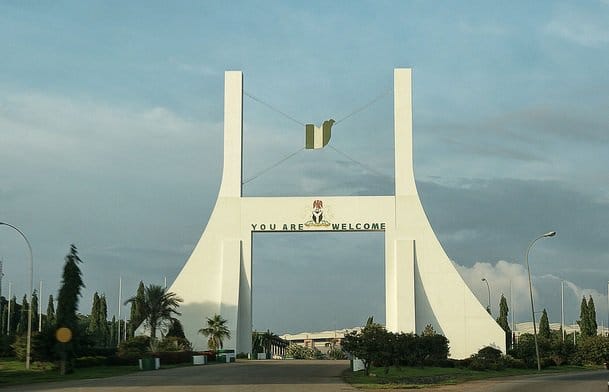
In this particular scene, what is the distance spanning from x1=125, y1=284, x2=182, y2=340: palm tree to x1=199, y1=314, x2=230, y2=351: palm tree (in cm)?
301

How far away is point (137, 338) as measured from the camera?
6381 cm

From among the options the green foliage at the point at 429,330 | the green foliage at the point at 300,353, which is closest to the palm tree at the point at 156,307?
the green foliage at the point at 429,330

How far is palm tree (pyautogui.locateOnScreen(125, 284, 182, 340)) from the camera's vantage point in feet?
220

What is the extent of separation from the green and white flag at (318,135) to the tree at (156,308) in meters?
15.1

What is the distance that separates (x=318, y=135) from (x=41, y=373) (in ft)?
98.1

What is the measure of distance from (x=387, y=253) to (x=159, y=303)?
55.3 feet

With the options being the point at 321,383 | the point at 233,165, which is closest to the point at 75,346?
the point at 321,383

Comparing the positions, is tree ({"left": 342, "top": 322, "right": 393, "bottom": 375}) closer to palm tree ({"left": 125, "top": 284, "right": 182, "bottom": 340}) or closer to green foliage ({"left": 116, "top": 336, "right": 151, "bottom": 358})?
green foliage ({"left": 116, "top": 336, "right": 151, "bottom": 358})

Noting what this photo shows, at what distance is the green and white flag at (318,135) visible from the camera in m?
67.8

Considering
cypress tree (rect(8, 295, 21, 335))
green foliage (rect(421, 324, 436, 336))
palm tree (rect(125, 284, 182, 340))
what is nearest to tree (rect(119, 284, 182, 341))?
palm tree (rect(125, 284, 182, 340))

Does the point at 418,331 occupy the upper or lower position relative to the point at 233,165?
lower

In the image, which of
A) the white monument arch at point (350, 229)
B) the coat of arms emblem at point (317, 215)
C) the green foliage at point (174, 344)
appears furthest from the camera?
the coat of arms emblem at point (317, 215)

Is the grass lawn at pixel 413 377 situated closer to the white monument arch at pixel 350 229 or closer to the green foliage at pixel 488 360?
the green foliage at pixel 488 360

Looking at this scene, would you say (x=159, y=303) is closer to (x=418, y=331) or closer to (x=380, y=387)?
(x=418, y=331)
